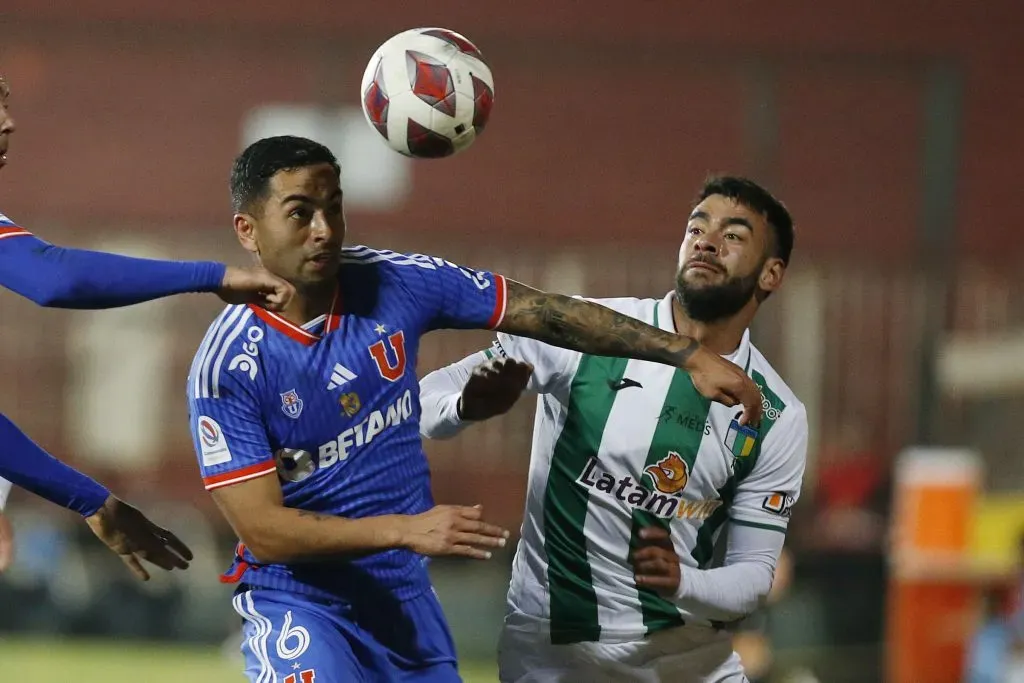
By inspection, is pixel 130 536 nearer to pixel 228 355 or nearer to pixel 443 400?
pixel 228 355

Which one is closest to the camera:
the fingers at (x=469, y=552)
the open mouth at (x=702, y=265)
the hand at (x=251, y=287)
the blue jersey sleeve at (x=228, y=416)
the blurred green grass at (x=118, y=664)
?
the hand at (x=251, y=287)

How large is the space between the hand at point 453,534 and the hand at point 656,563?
54 cm

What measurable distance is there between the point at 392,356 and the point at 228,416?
49cm

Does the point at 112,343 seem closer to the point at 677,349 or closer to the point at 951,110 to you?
the point at 951,110

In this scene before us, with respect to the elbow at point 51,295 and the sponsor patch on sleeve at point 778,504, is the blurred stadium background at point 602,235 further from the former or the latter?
the elbow at point 51,295

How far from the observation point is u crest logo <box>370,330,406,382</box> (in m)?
4.17

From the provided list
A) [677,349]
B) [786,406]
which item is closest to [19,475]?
[677,349]

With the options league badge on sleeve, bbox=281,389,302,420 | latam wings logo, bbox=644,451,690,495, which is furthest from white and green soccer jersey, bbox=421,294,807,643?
league badge on sleeve, bbox=281,389,302,420

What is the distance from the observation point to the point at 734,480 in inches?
186

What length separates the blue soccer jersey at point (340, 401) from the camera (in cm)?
400

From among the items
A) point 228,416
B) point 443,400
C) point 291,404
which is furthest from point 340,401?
point 443,400

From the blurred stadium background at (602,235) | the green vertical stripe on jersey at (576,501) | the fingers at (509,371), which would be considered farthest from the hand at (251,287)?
the blurred stadium background at (602,235)

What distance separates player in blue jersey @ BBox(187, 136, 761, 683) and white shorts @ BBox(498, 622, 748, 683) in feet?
1.48

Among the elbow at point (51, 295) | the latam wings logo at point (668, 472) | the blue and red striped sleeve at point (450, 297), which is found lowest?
the latam wings logo at point (668, 472)
